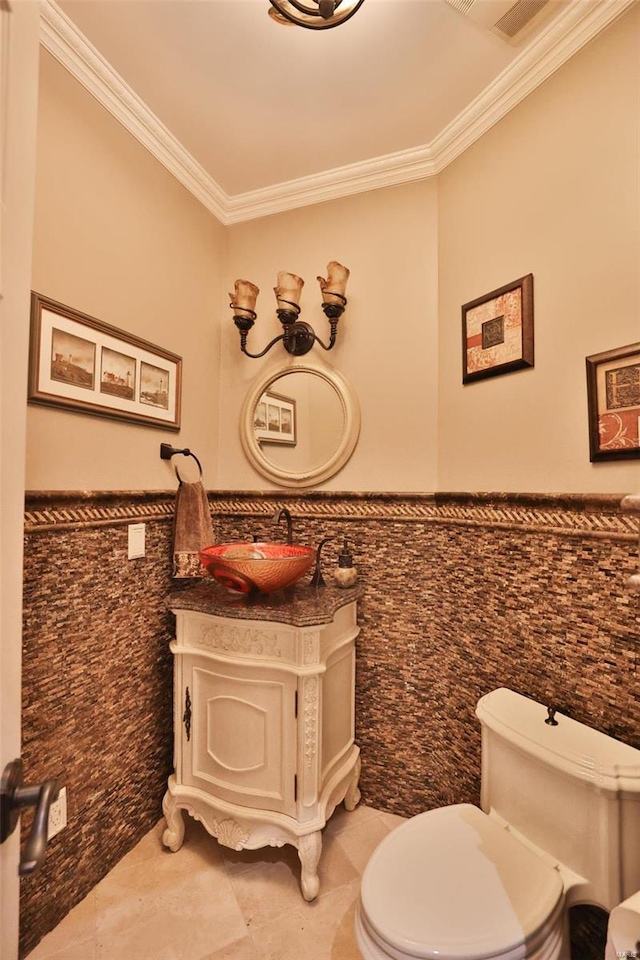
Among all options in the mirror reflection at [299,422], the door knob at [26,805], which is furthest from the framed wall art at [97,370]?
the door knob at [26,805]

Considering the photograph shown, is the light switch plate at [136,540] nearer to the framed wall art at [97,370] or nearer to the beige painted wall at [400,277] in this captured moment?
the beige painted wall at [400,277]

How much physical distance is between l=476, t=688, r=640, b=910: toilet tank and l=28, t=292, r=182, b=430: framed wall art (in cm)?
155

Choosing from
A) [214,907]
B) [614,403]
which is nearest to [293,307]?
[614,403]

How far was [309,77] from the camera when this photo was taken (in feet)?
4.74

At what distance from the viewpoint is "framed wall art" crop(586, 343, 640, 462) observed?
3.63 feet

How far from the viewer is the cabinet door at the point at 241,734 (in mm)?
1381

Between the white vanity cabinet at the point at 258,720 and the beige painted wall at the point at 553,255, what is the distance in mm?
823

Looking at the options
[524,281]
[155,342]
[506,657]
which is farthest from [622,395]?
[155,342]

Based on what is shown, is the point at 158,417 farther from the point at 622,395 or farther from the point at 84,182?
the point at 622,395

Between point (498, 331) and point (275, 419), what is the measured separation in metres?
0.99

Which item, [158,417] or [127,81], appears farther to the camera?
[158,417]

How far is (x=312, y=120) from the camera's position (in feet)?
5.28

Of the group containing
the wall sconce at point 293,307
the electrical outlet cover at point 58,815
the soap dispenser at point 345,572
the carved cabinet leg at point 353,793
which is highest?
the wall sconce at point 293,307

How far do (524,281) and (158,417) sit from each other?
1411 mm
